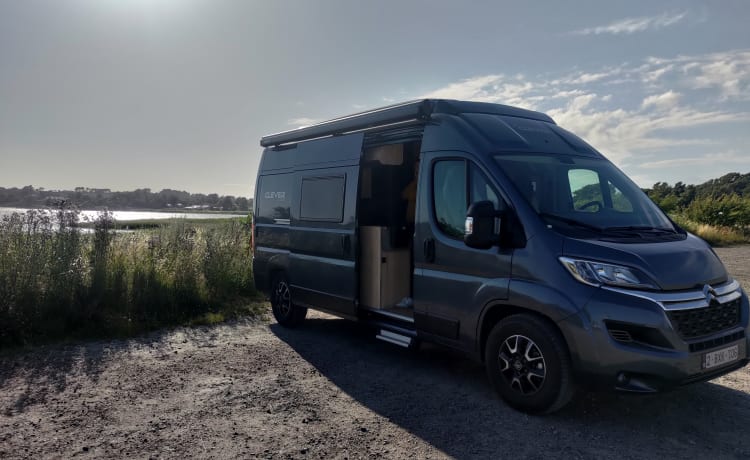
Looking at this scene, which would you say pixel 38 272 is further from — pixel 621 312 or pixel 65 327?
pixel 621 312

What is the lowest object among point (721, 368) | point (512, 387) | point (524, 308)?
point (512, 387)

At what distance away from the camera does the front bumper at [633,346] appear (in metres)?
3.85

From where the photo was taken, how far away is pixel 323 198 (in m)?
6.89

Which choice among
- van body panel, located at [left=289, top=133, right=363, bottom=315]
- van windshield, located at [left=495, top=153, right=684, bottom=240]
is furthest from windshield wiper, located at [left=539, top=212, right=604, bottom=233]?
van body panel, located at [left=289, top=133, right=363, bottom=315]

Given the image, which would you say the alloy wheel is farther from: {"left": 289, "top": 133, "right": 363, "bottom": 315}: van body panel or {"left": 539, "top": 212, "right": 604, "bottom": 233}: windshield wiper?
{"left": 289, "top": 133, "right": 363, "bottom": 315}: van body panel

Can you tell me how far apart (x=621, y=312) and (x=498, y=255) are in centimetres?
110

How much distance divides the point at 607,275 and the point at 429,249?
1779 millimetres

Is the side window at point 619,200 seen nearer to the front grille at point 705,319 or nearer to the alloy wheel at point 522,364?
the front grille at point 705,319

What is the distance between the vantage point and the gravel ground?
393 centimetres

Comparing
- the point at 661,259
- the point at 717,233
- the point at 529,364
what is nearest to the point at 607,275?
the point at 661,259

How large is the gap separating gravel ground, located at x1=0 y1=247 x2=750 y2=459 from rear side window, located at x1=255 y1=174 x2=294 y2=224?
214 cm

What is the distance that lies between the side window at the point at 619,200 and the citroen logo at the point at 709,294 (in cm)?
101

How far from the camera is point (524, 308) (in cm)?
448

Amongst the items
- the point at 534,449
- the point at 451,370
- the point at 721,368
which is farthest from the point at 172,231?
the point at 721,368
